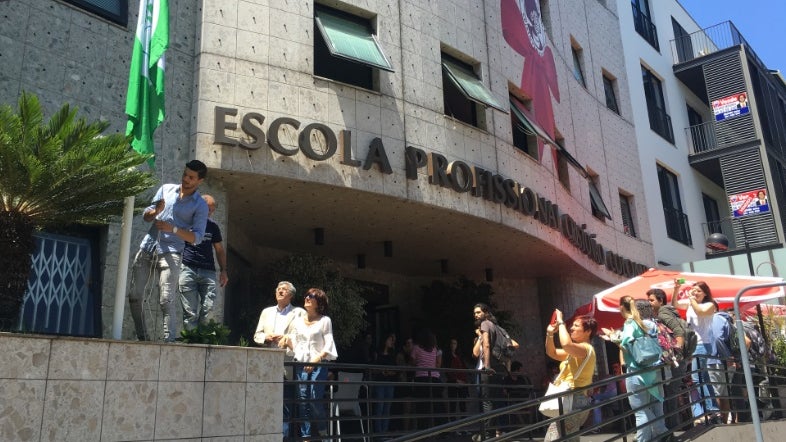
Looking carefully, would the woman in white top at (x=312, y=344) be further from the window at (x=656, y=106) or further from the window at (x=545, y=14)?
the window at (x=656, y=106)

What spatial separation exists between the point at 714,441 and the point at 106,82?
8410mm

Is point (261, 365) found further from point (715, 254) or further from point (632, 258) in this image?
point (715, 254)

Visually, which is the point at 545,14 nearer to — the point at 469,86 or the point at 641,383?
the point at 469,86

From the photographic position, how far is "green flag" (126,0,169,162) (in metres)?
6.46

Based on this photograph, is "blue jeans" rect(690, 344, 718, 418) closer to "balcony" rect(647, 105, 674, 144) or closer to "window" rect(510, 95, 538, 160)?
"window" rect(510, 95, 538, 160)

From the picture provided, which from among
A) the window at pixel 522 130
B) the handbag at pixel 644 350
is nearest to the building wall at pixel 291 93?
the window at pixel 522 130

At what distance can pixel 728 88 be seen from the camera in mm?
23766

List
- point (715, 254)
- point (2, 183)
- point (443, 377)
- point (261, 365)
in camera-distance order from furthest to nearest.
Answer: point (715, 254) → point (443, 377) → point (261, 365) → point (2, 183)

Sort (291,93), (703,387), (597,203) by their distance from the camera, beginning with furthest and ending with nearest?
(597,203) → (291,93) → (703,387)

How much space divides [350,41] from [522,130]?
4.62m

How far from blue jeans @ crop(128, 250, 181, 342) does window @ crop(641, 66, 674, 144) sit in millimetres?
19576

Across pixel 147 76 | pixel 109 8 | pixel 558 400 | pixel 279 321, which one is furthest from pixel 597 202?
pixel 147 76

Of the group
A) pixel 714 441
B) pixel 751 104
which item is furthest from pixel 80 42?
pixel 751 104

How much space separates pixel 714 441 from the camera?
8.20 metres
